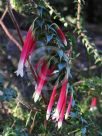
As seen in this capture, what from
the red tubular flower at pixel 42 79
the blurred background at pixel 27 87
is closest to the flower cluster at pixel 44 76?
the red tubular flower at pixel 42 79

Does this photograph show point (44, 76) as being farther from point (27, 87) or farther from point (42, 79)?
point (27, 87)

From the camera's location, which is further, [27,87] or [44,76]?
[27,87]

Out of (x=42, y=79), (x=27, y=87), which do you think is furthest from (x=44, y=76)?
(x=27, y=87)

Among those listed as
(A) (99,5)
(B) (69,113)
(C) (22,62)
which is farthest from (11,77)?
(A) (99,5)

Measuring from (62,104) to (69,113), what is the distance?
0.25 meters

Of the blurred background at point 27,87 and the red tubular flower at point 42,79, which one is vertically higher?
the red tubular flower at point 42,79

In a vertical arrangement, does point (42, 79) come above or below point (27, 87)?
above

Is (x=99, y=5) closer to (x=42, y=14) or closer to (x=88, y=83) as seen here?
(x=88, y=83)

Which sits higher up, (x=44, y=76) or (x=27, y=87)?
(x=44, y=76)

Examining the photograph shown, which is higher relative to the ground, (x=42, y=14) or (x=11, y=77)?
(x=42, y=14)

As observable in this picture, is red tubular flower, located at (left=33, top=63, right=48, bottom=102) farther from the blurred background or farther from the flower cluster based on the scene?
the blurred background

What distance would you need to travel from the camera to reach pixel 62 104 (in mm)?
2285

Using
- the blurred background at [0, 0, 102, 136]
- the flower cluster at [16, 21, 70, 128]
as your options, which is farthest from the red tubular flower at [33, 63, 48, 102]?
the blurred background at [0, 0, 102, 136]

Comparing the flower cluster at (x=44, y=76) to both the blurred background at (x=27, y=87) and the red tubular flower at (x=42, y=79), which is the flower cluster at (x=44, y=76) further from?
the blurred background at (x=27, y=87)
